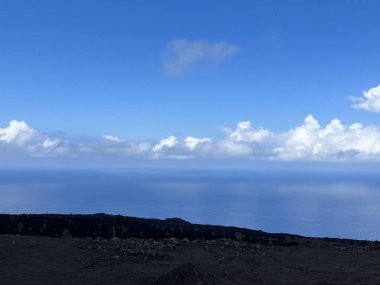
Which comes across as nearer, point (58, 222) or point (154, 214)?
point (58, 222)

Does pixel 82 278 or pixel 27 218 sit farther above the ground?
pixel 27 218

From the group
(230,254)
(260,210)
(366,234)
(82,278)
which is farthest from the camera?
(260,210)

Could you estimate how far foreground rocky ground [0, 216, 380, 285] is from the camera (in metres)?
15.1

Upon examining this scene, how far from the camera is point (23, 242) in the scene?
69.3 ft

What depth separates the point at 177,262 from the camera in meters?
18.6

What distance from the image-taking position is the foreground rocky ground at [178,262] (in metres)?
15.1

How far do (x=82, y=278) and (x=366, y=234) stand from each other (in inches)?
5044

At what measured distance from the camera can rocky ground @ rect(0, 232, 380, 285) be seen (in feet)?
49.5

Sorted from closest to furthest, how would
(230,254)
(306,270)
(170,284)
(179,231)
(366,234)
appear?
(170,284) < (306,270) < (230,254) < (179,231) < (366,234)

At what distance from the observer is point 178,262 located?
61.2 ft

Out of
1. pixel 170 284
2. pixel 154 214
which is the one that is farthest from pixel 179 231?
pixel 154 214

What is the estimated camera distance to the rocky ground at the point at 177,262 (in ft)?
49.5

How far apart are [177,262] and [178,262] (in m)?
0.05

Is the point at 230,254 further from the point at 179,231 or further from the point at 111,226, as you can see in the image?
the point at 111,226
